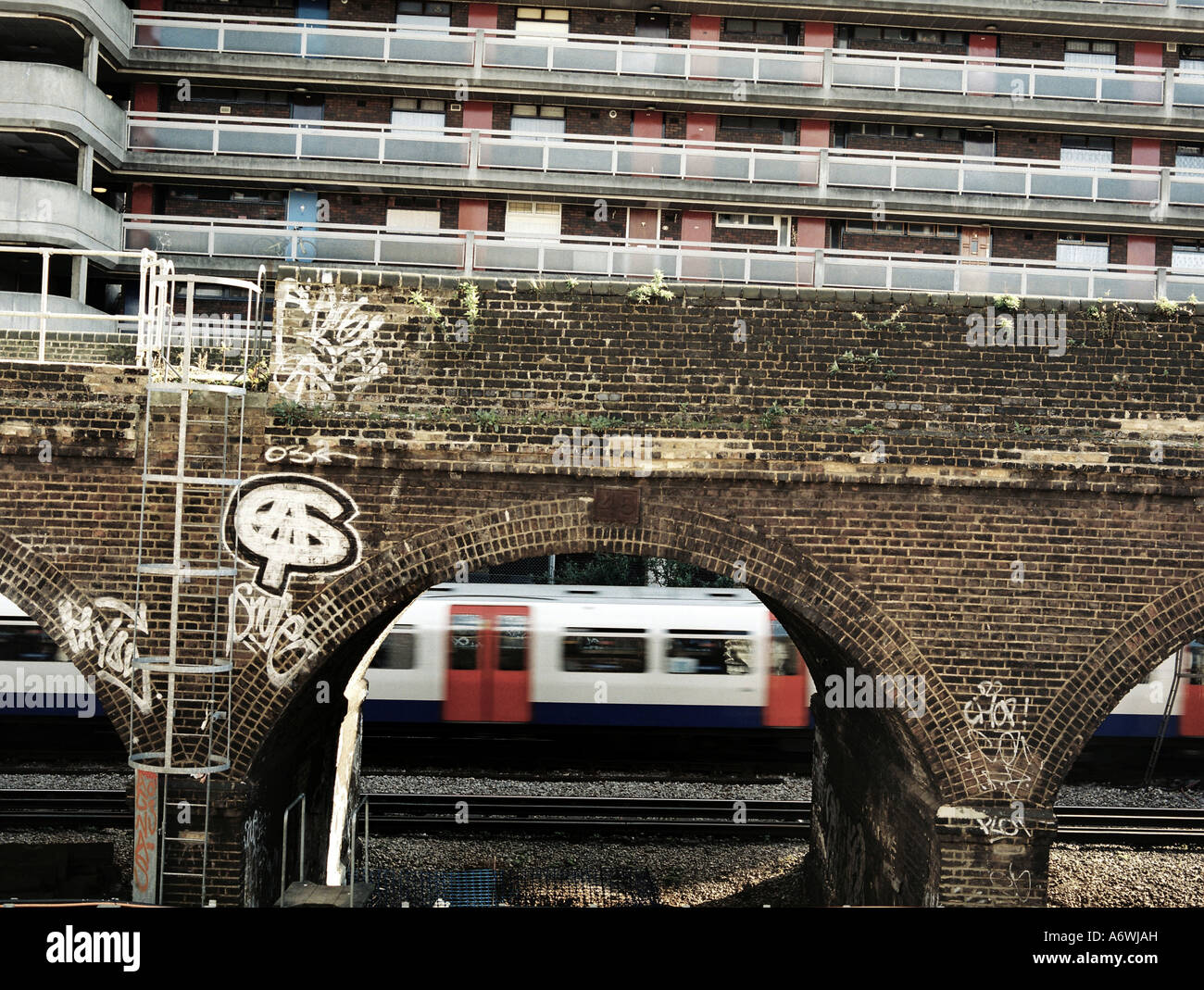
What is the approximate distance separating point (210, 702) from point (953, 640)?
624 centimetres

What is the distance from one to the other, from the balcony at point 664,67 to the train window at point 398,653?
14.9 m

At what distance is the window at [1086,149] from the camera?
2658cm

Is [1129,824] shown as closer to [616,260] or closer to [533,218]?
[616,260]

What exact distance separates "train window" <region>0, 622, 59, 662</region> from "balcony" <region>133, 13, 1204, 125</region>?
601 inches

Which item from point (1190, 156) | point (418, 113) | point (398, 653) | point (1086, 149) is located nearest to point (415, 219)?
point (418, 113)

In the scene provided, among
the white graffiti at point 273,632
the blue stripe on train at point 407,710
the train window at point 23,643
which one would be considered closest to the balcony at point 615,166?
the train window at point 23,643

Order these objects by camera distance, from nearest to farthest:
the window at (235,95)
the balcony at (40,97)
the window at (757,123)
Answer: the balcony at (40,97) → the window at (235,95) → the window at (757,123)

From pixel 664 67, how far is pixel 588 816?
19.0 metres

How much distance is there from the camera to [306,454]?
842 centimetres

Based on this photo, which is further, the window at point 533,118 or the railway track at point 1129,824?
A: the window at point 533,118

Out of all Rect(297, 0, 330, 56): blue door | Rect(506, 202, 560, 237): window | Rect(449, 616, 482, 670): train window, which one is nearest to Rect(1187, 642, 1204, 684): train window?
Rect(449, 616, 482, 670): train window

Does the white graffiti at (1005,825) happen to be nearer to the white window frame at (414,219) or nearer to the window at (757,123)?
the white window frame at (414,219)

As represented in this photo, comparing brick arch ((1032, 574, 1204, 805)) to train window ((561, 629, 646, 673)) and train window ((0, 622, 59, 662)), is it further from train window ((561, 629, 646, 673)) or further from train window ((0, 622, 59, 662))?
train window ((0, 622, 59, 662))

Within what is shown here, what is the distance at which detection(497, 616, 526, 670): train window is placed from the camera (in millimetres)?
16891
